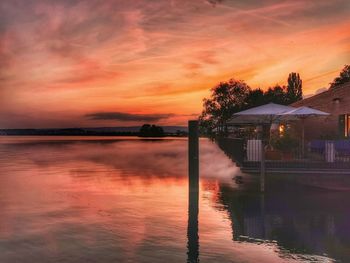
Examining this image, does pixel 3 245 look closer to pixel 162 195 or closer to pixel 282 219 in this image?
pixel 282 219

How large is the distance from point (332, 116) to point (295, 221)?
17.9 meters

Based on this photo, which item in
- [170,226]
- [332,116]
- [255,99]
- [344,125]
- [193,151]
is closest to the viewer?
[170,226]

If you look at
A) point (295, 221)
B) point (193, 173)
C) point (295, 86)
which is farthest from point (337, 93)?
point (295, 86)

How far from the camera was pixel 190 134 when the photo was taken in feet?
66.2

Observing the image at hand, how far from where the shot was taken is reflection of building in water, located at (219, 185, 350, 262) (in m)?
12.1

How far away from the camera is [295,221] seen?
14.9 m

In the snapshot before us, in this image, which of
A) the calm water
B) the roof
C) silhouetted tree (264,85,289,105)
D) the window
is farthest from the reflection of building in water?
silhouetted tree (264,85,289,105)

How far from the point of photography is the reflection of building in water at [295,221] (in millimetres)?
12148

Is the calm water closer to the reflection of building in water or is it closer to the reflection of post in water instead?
the reflection of building in water

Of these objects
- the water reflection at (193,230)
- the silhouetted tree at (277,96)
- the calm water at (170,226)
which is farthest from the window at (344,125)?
the silhouetted tree at (277,96)

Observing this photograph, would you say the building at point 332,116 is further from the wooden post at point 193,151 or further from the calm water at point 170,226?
the wooden post at point 193,151

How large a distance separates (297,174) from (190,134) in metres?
5.20

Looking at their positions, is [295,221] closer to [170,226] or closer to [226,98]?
[170,226]

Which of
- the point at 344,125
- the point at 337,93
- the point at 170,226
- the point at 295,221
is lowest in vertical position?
the point at 170,226
